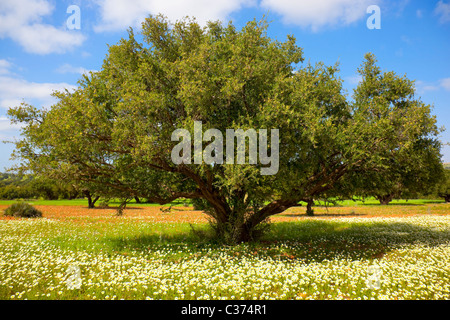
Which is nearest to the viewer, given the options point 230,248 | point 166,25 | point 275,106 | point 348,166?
point 275,106

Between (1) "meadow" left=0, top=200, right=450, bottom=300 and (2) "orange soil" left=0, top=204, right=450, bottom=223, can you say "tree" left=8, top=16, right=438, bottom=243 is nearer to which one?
(1) "meadow" left=0, top=200, right=450, bottom=300

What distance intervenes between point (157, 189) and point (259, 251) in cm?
638

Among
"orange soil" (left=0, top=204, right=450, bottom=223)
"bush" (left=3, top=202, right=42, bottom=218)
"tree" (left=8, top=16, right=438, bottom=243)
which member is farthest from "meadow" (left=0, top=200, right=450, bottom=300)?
"bush" (left=3, top=202, right=42, bottom=218)

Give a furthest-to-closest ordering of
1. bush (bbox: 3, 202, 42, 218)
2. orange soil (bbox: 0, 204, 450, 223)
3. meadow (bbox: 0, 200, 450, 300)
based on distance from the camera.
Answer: bush (bbox: 3, 202, 42, 218)
orange soil (bbox: 0, 204, 450, 223)
meadow (bbox: 0, 200, 450, 300)

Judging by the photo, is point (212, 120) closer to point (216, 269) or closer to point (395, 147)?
point (216, 269)

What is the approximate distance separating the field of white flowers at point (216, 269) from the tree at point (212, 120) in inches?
115

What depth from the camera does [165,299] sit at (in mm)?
7680

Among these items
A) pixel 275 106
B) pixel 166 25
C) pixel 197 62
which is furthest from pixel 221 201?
pixel 166 25

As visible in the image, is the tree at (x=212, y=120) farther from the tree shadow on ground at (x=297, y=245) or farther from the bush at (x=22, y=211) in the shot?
the bush at (x=22, y=211)

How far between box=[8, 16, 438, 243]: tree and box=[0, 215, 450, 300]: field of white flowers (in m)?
2.92

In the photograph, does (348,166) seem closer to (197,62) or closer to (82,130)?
(197,62)

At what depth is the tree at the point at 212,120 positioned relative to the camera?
38.8ft

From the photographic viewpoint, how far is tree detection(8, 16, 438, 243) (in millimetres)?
11828
